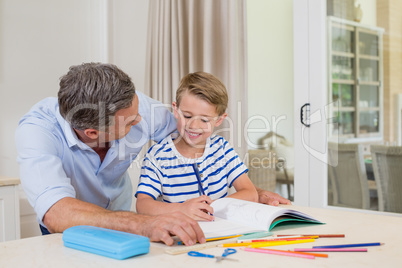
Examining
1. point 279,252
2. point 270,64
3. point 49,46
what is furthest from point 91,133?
point 49,46

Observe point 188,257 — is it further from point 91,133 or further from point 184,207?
point 91,133

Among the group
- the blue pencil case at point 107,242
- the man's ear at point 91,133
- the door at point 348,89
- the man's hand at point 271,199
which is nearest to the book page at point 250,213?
the man's hand at point 271,199

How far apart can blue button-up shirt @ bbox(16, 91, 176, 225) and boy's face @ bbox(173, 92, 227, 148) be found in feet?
0.43

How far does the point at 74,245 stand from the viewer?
3.21ft

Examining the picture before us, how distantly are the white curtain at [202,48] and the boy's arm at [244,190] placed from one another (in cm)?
127

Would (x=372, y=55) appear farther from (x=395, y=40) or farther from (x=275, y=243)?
→ (x=275, y=243)

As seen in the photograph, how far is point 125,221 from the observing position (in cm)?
111

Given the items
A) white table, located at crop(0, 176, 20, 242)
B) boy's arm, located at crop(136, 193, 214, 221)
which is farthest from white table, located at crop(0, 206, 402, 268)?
white table, located at crop(0, 176, 20, 242)

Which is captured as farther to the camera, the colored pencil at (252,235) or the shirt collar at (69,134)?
the shirt collar at (69,134)

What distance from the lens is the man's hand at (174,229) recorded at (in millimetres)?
992

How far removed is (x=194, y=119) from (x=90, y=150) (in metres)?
0.40

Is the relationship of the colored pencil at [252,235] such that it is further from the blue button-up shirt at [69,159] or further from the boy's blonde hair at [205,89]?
the boy's blonde hair at [205,89]

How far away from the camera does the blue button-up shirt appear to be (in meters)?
1.29

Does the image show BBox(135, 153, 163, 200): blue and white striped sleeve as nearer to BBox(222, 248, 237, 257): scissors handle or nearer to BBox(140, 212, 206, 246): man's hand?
BBox(140, 212, 206, 246): man's hand
